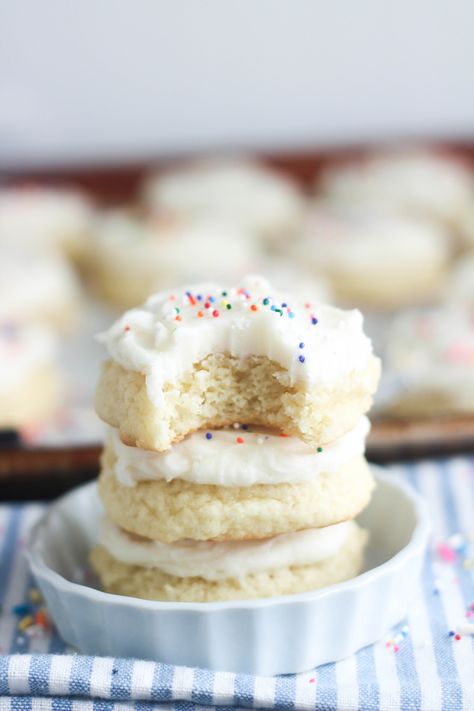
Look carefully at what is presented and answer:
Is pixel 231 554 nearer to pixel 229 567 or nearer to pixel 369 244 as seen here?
pixel 229 567

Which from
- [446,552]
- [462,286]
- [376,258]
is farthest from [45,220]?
[446,552]

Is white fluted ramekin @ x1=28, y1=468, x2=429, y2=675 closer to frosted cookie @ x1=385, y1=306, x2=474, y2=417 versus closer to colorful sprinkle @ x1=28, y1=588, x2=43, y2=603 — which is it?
colorful sprinkle @ x1=28, y1=588, x2=43, y2=603

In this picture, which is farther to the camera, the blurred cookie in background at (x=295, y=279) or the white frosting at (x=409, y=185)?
the white frosting at (x=409, y=185)

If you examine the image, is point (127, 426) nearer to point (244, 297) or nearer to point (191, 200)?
point (244, 297)

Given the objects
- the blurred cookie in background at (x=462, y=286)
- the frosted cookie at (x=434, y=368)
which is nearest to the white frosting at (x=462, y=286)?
the blurred cookie in background at (x=462, y=286)

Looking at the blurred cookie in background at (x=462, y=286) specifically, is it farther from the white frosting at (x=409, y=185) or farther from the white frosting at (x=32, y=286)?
the white frosting at (x=32, y=286)

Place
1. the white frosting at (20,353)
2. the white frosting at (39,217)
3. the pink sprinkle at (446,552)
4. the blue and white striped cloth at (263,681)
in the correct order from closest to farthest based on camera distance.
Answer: the blue and white striped cloth at (263,681)
the pink sprinkle at (446,552)
the white frosting at (20,353)
the white frosting at (39,217)
